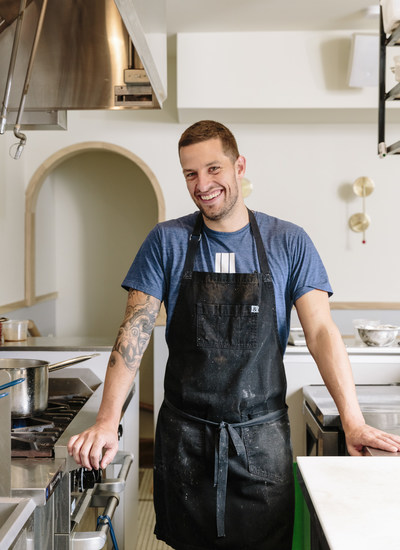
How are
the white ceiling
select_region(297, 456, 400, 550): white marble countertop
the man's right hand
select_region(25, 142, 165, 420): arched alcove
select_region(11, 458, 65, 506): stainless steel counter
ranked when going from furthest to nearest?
select_region(25, 142, 165, 420): arched alcove → the white ceiling → the man's right hand → select_region(11, 458, 65, 506): stainless steel counter → select_region(297, 456, 400, 550): white marble countertop

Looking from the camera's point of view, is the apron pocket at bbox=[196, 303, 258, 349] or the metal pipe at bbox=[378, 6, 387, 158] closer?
the apron pocket at bbox=[196, 303, 258, 349]

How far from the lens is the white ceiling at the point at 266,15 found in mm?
4082

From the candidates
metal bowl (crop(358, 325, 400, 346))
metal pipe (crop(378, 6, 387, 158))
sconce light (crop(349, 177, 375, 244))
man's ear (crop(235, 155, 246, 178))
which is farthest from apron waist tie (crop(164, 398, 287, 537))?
sconce light (crop(349, 177, 375, 244))

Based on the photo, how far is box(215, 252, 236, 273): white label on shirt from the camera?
6.67ft

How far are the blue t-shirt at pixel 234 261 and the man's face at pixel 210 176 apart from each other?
11 cm

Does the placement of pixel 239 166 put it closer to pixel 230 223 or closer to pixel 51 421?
pixel 230 223

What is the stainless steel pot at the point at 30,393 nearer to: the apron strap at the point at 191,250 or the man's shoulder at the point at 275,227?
the apron strap at the point at 191,250

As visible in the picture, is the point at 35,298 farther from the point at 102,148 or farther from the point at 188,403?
the point at 188,403

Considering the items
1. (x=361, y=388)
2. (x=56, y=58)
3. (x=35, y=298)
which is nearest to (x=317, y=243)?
(x=361, y=388)

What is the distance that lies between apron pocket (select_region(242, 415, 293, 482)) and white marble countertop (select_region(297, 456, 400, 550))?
0.48 m

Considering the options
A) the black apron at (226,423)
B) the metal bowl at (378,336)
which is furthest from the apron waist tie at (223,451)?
the metal bowl at (378,336)

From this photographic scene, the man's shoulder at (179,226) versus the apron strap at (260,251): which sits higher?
the man's shoulder at (179,226)

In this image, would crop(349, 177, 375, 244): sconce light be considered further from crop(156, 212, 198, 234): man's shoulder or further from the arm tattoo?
the arm tattoo

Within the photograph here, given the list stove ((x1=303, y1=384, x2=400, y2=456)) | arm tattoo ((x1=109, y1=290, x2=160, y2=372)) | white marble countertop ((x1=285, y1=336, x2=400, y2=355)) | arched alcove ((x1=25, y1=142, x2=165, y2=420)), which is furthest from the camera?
arched alcove ((x1=25, y1=142, x2=165, y2=420))
